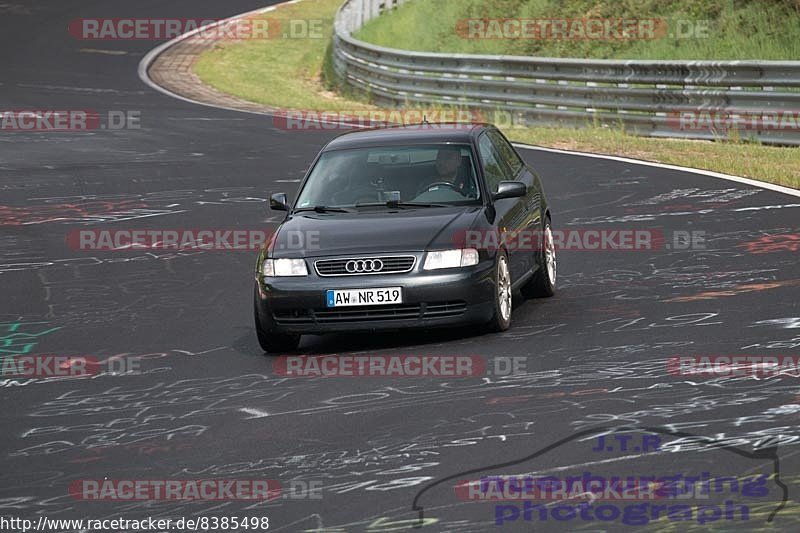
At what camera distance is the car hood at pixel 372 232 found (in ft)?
35.0

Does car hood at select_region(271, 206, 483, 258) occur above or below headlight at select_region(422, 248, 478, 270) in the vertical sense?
above

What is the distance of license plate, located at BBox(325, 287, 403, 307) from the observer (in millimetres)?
10492

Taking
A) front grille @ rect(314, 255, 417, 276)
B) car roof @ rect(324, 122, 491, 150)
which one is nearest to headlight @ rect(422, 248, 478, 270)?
front grille @ rect(314, 255, 417, 276)

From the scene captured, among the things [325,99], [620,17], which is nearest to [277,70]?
[325,99]

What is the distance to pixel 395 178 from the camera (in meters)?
11.8

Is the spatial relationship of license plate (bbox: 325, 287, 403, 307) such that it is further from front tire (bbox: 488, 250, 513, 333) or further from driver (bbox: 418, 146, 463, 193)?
driver (bbox: 418, 146, 463, 193)

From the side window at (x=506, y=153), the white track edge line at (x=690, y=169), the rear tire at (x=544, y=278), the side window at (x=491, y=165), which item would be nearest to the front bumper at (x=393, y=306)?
the side window at (x=491, y=165)

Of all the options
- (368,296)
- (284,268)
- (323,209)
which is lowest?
(368,296)

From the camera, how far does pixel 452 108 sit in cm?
2916

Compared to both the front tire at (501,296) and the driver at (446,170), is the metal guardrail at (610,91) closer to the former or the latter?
the driver at (446,170)

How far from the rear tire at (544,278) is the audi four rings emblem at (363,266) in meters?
2.21

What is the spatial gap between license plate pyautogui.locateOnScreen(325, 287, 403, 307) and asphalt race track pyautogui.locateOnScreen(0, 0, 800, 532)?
0.38 m

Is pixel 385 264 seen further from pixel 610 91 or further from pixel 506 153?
pixel 610 91

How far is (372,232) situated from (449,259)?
62 cm
